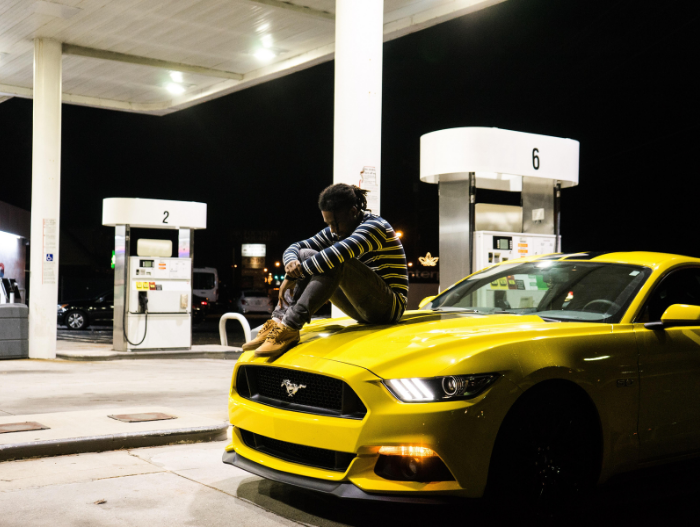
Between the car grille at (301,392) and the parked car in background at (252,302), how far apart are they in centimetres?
2921

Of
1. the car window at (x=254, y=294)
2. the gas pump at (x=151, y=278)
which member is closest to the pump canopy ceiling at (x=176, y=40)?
the gas pump at (x=151, y=278)

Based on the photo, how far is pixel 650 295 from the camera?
14.7 ft

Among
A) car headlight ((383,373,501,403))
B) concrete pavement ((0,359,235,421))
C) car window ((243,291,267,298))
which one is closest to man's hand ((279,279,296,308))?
car headlight ((383,373,501,403))

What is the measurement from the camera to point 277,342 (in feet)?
13.8

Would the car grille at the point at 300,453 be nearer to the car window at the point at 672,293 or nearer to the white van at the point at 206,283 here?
the car window at the point at 672,293

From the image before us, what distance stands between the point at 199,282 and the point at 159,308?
1763cm

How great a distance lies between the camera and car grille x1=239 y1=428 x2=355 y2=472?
12.0ft

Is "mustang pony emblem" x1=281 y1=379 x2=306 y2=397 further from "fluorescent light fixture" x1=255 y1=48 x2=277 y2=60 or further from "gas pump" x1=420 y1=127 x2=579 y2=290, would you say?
"fluorescent light fixture" x1=255 y1=48 x2=277 y2=60

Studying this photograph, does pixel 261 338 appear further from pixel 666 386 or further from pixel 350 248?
pixel 666 386

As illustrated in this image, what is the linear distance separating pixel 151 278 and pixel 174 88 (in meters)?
5.19

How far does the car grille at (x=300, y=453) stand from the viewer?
3.64 m

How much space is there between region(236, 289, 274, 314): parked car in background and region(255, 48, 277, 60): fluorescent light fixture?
19268mm

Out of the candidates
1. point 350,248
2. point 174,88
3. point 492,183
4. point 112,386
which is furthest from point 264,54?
point 350,248

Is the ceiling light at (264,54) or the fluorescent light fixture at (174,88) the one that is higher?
the ceiling light at (264,54)
